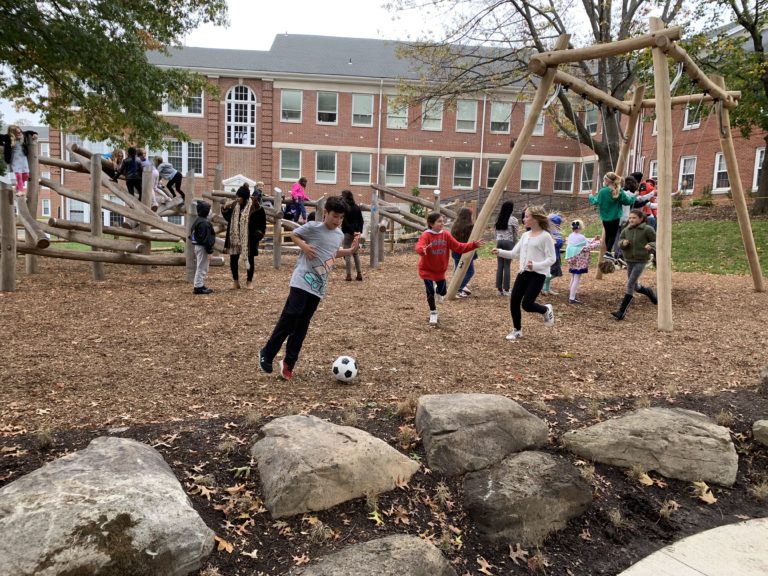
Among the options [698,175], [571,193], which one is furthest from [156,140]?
[571,193]

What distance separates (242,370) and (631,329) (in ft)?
17.2

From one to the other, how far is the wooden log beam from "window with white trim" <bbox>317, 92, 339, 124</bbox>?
1124 inches

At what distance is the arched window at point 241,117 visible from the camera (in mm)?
34406

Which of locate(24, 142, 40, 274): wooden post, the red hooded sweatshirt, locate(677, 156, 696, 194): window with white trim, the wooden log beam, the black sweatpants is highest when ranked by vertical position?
locate(677, 156, 696, 194): window with white trim

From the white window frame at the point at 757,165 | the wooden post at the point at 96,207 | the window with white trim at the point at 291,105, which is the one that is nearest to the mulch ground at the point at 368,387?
the wooden post at the point at 96,207

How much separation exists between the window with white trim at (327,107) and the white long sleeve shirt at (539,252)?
30472mm

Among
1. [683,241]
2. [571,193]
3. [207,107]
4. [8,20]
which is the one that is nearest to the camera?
[8,20]

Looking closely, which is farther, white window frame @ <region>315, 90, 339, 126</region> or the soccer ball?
white window frame @ <region>315, 90, 339, 126</region>

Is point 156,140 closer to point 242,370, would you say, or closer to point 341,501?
point 242,370

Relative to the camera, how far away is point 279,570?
2961 millimetres

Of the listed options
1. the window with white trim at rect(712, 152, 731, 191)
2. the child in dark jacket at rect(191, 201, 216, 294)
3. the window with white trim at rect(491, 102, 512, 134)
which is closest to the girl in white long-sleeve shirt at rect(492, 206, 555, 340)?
the child in dark jacket at rect(191, 201, 216, 294)

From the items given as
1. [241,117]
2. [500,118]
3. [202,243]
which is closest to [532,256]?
[202,243]

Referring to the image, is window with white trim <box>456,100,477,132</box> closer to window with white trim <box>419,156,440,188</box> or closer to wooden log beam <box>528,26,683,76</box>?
window with white trim <box>419,156,440,188</box>

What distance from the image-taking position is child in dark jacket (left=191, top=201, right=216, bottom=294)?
31.6ft
